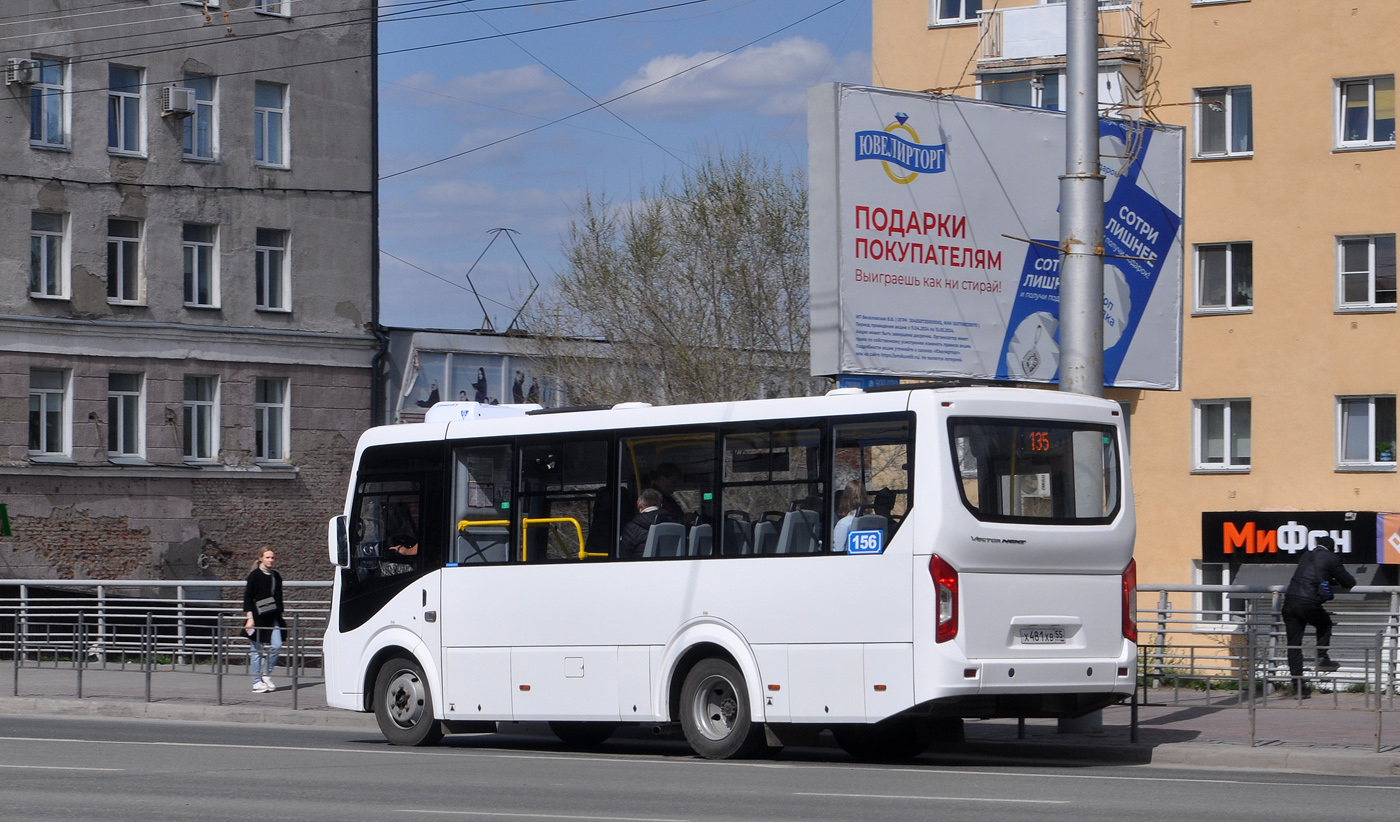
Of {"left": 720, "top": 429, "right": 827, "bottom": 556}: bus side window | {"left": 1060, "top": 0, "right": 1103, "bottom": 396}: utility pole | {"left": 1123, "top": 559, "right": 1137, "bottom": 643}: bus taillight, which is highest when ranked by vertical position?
{"left": 1060, "top": 0, "right": 1103, "bottom": 396}: utility pole

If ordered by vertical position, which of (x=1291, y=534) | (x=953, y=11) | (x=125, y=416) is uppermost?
(x=953, y=11)

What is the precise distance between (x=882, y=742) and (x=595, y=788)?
137 inches

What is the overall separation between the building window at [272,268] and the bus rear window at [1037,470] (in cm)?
3001

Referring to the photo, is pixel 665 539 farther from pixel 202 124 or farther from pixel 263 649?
pixel 202 124

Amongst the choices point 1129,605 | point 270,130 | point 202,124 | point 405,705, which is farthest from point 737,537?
point 270,130

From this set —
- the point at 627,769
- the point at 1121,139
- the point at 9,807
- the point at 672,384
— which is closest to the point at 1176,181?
the point at 1121,139

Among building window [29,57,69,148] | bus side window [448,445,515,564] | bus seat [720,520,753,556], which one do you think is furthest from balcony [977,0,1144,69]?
bus seat [720,520,753,556]

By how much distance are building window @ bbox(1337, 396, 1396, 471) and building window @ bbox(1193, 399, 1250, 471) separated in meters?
1.82

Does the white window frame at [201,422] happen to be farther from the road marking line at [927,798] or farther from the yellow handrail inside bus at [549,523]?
the road marking line at [927,798]

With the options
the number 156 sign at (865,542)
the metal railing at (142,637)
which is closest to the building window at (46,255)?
the metal railing at (142,637)

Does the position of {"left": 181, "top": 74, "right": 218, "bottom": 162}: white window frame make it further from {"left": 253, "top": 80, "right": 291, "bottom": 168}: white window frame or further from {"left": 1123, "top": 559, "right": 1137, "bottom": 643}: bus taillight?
{"left": 1123, "top": 559, "right": 1137, "bottom": 643}: bus taillight

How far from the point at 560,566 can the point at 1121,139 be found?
30.1 ft

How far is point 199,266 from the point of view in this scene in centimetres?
4119

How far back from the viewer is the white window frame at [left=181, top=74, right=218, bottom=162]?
4084 centimetres
